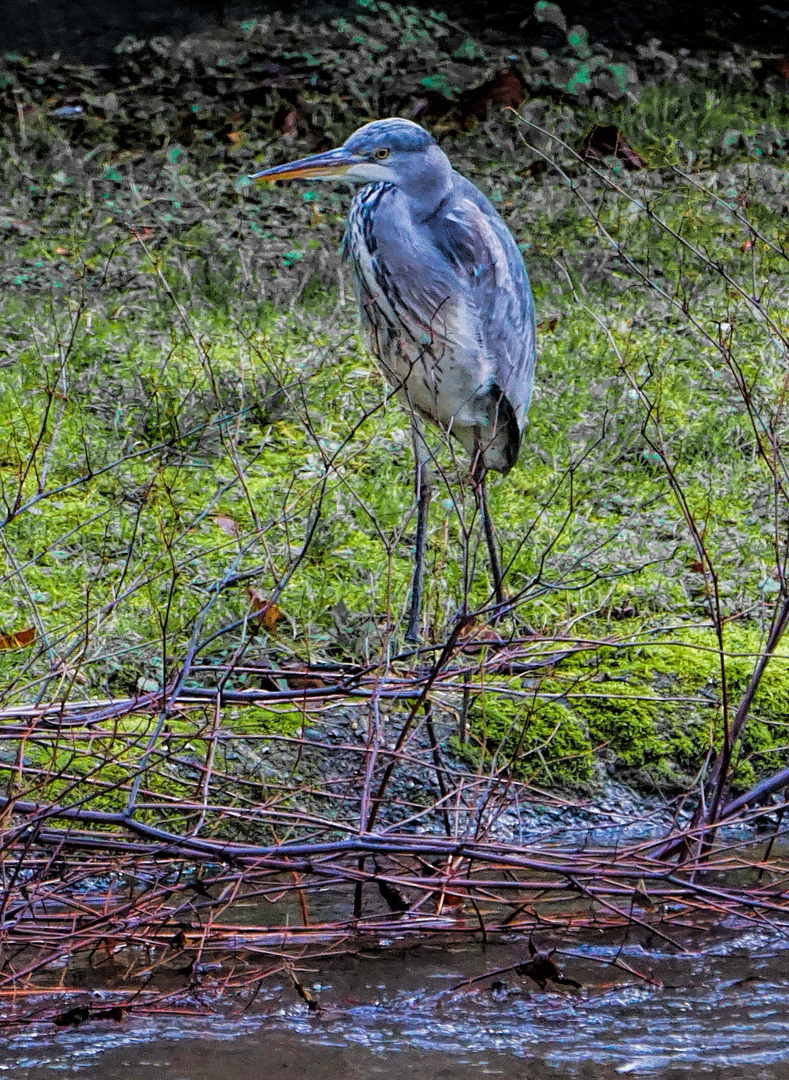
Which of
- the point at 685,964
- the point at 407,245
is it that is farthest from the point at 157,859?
the point at 407,245

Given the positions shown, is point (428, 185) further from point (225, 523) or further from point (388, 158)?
point (225, 523)

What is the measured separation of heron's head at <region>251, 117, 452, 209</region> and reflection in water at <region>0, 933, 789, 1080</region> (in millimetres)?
2431

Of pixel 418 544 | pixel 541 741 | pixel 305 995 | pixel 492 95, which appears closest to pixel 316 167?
pixel 418 544

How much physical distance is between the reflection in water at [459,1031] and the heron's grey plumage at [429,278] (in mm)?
1539

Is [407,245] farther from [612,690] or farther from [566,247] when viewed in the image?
[566,247]

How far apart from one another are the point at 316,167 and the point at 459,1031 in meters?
2.60

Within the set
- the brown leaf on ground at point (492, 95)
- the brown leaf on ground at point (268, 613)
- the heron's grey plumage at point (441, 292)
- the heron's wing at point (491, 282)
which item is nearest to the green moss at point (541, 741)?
the brown leaf on ground at point (268, 613)

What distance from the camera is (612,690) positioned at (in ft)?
12.8

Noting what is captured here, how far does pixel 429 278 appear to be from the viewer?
14.7 feet

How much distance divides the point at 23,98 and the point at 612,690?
7.01 metres

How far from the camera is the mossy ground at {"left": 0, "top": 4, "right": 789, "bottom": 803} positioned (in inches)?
151

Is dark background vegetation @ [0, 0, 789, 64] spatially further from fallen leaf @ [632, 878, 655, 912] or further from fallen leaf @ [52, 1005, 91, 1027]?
fallen leaf @ [52, 1005, 91, 1027]

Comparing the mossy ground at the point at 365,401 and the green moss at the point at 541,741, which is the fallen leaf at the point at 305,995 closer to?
the mossy ground at the point at 365,401

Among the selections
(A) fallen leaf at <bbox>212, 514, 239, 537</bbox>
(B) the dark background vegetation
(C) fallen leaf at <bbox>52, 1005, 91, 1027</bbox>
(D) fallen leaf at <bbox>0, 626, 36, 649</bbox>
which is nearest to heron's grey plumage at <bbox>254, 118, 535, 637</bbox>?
(A) fallen leaf at <bbox>212, 514, 239, 537</bbox>
